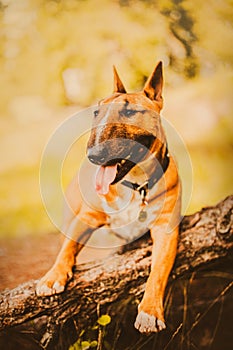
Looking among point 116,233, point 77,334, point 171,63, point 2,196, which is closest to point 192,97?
point 171,63

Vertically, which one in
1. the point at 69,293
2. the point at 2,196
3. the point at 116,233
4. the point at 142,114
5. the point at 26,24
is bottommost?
the point at 69,293

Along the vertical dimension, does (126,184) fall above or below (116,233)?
above

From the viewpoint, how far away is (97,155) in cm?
181

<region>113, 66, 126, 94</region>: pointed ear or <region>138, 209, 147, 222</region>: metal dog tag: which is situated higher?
<region>113, 66, 126, 94</region>: pointed ear

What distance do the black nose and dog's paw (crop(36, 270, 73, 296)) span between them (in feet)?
1.56

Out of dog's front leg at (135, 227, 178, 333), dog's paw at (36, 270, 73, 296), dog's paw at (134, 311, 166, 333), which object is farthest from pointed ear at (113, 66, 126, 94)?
dog's paw at (134, 311, 166, 333)

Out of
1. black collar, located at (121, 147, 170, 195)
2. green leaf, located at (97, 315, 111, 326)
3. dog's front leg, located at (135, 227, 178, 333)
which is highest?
black collar, located at (121, 147, 170, 195)

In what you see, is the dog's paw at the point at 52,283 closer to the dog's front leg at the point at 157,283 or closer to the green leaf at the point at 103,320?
the green leaf at the point at 103,320

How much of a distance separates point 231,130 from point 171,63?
1.40 ft

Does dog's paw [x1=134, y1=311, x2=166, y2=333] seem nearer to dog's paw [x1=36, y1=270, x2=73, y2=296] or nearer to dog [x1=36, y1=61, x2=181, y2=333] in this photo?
dog [x1=36, y1=61, x2=181, y2=333]

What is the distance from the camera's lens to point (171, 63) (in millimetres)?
2031

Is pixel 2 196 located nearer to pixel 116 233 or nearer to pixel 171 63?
pixel 116 233

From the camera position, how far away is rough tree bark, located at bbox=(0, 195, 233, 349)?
1778 millimetres

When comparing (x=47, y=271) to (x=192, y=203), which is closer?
(x=47, y=271)
